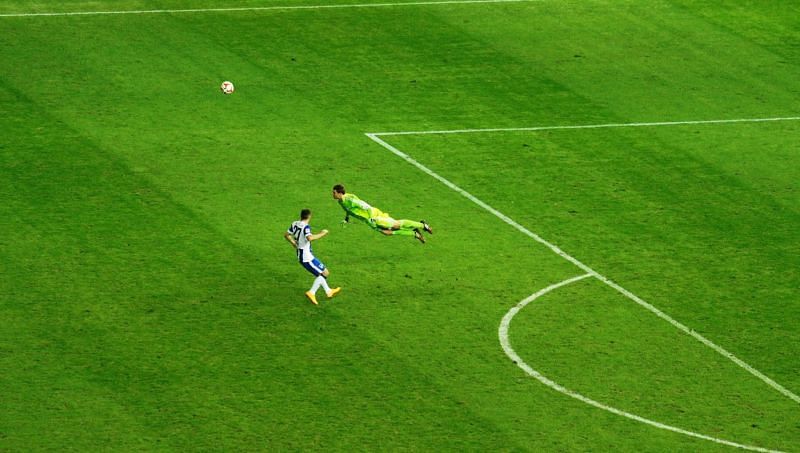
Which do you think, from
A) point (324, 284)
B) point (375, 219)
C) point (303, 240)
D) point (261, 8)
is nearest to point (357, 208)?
point (375, 219)

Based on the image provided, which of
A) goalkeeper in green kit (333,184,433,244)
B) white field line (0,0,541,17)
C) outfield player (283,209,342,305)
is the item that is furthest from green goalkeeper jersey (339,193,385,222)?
white field line (0,0,541,17)

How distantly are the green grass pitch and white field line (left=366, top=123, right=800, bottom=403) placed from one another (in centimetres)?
18

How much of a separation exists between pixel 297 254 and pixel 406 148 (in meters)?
7.85

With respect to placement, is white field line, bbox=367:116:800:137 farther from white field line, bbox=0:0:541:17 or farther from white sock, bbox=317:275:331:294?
white field line, bbox=0:0:541:17

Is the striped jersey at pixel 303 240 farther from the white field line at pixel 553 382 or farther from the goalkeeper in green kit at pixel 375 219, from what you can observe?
the white field line at pixel 553 382

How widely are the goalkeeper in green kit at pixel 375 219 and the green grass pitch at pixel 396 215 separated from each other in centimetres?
71

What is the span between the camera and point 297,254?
91.7 feet

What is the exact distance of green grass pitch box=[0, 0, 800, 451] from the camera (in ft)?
78.8

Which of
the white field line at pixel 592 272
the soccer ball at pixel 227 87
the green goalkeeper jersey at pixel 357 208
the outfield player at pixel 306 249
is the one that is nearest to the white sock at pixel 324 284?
the outfield player at pixel 306 249

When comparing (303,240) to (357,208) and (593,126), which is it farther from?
(593,126)

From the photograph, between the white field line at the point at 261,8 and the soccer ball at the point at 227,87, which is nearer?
the soccer ball at the point at 227,87

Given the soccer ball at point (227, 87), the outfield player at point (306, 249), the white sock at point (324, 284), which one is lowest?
the soccer ball at point (227, 87)

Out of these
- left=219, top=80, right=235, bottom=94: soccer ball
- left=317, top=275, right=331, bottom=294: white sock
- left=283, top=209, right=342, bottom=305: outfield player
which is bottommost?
left=219, top=80, right=235, bottom=94: soccer ball

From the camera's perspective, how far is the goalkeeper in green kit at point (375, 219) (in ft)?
93.1
